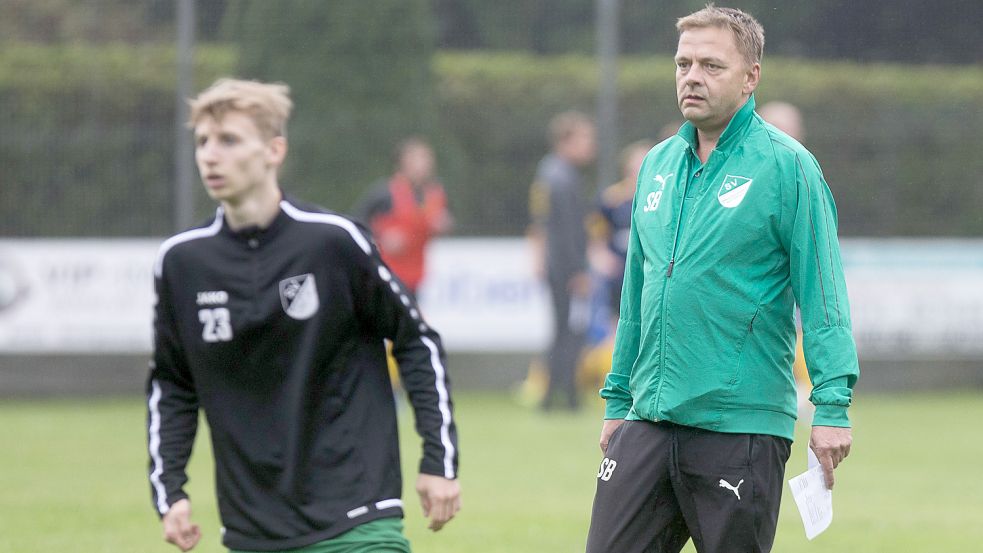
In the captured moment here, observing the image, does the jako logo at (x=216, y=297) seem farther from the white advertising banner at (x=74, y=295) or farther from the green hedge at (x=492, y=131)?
the green hedge at (x=492, y=131)

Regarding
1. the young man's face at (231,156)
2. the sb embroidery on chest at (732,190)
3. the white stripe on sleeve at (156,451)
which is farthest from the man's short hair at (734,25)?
the white stripe on sleeve at (156,451)

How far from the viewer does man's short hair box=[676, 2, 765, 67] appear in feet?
14.4

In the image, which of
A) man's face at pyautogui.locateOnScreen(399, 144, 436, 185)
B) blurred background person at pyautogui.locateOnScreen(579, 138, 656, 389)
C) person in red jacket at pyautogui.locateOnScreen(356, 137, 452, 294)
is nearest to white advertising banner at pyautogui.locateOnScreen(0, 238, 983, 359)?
blurred background person at pyautogui.locateOnScreen(579, 138, 656, 389)

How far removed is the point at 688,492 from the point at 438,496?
2.52 ft

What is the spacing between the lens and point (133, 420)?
45.5ft

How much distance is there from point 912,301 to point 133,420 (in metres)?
8.38

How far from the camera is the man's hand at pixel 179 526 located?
163 inches

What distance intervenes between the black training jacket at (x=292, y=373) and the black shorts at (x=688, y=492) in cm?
56

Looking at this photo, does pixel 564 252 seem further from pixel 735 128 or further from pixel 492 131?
pixel 735 128

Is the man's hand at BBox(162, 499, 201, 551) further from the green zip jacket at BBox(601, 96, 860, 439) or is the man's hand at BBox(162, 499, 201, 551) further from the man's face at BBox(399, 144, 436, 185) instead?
the man's face at BBox(399, 144, 436, 185)

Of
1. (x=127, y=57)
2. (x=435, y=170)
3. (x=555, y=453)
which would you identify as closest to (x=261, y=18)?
(x=127, y=57)

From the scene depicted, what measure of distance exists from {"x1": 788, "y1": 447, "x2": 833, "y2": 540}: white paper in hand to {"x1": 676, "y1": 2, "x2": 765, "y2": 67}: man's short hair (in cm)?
119

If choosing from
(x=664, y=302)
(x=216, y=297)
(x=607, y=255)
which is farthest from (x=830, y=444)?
(x=607, y=255)

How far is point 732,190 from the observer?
434 cm
